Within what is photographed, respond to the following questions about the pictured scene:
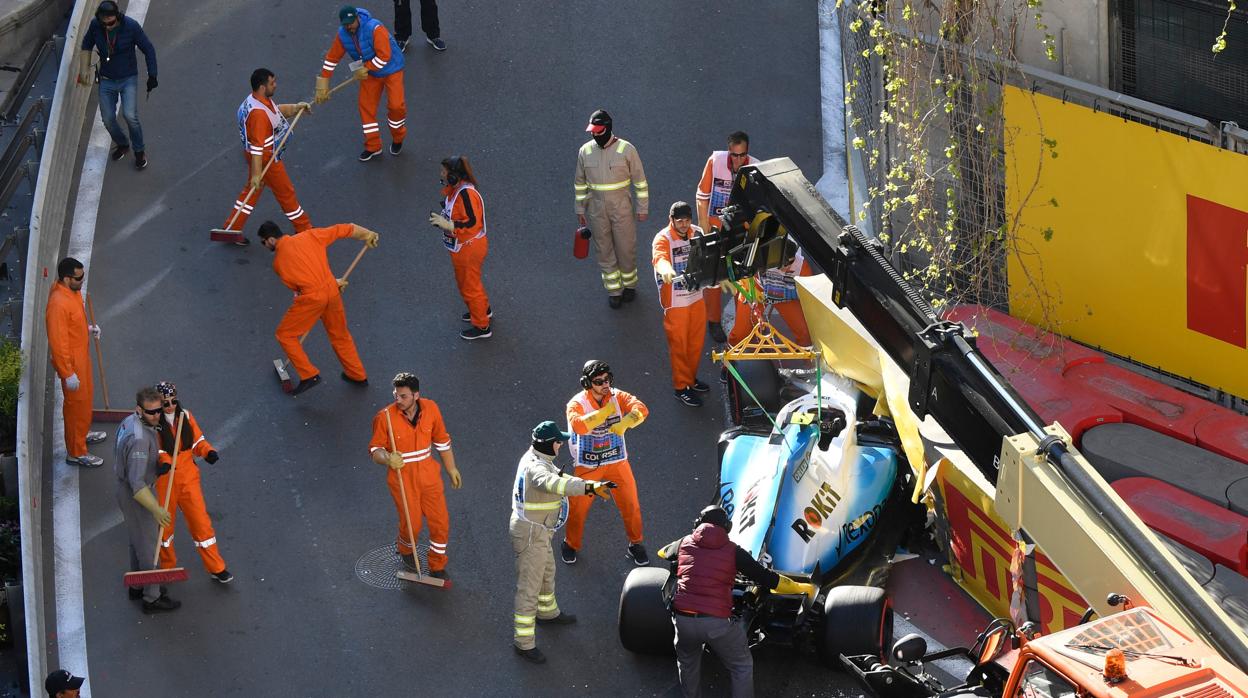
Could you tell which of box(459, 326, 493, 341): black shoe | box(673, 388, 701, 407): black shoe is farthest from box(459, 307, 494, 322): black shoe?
box(673, 388, 701, 407): black shoe

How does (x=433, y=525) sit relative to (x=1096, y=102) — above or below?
below

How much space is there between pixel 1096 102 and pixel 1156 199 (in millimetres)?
877

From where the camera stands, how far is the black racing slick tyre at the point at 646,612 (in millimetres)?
11453

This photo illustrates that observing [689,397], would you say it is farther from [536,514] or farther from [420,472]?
[536,514]

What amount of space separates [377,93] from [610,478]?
20.1 ft

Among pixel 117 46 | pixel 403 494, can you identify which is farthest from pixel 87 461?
pixel 117 46

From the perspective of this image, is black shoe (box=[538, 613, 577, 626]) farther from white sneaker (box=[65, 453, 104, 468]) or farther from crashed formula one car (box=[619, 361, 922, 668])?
white sneaker (box=[65, 453, 104, 468])

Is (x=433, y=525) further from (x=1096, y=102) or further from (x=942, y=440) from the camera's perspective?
(x=1096, y=102)

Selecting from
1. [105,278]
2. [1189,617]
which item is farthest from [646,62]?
[1189,617]

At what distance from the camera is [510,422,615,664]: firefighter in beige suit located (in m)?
11.5

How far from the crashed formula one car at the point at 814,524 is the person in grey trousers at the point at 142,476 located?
3.55m

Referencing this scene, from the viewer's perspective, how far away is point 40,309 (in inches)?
558

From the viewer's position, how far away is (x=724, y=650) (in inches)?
429

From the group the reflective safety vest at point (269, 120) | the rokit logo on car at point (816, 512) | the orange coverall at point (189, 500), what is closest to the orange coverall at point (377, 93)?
the reflective safety vest at point (269, 120)
